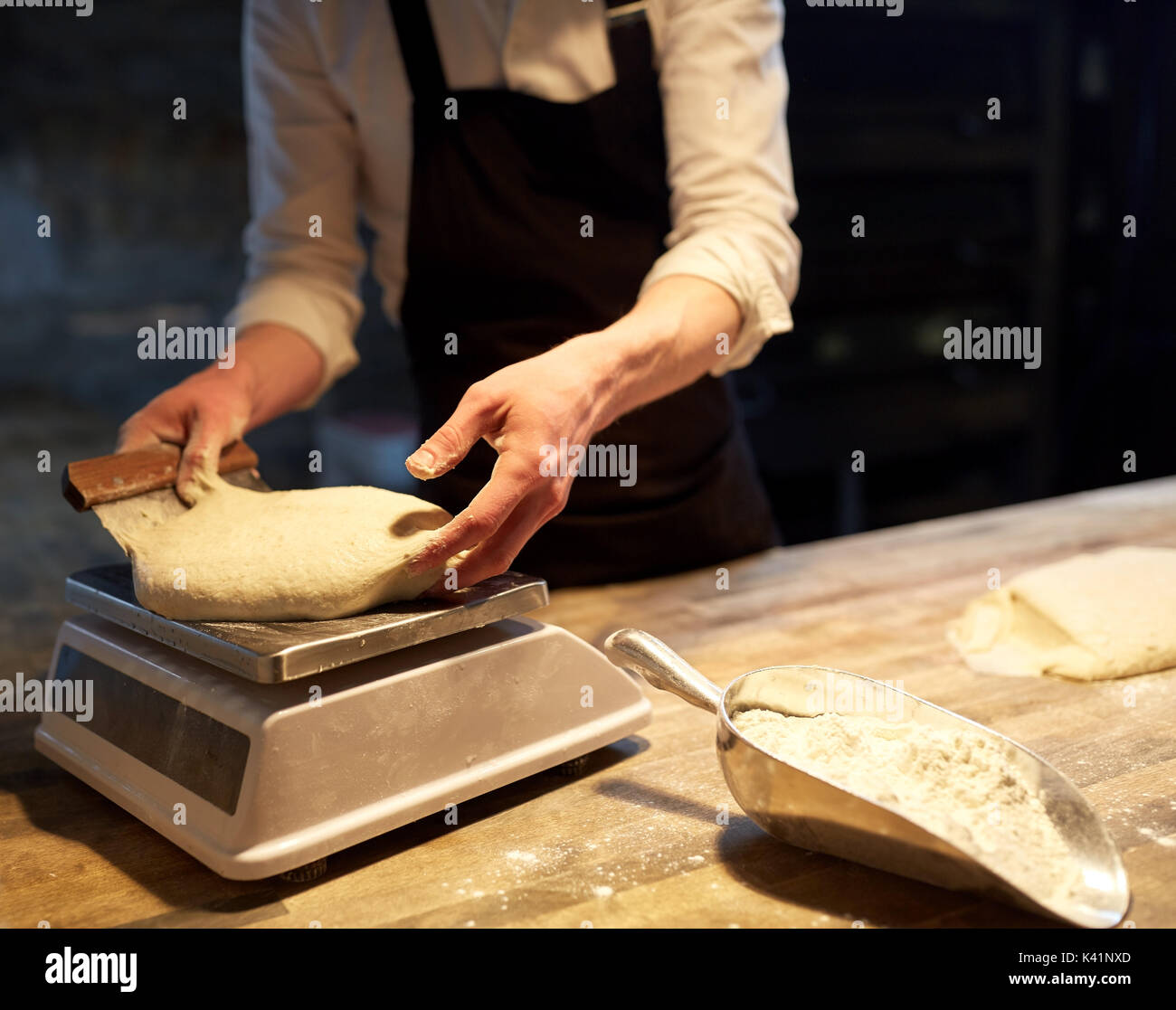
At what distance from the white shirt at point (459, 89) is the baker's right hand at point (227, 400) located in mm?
47

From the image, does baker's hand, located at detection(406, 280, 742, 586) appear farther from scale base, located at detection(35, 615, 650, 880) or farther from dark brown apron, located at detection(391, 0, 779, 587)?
dark brown apron, located at detection(391, 0, 779, 587)

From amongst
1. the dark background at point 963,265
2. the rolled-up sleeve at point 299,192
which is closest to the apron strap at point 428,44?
the rolled-up sleeve at point 299,192

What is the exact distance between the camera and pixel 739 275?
53.4 inches

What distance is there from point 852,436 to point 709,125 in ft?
8.92

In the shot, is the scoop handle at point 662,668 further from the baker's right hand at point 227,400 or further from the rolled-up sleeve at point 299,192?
the rolled-up sleeve at point 299,192

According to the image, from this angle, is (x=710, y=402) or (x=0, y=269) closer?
(x=710, y=402)

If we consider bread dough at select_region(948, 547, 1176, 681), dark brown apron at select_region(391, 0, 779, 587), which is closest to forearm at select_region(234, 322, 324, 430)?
dark brown apron at select_region(391, 0, 779, 587)

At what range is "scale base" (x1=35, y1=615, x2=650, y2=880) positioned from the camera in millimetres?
892
